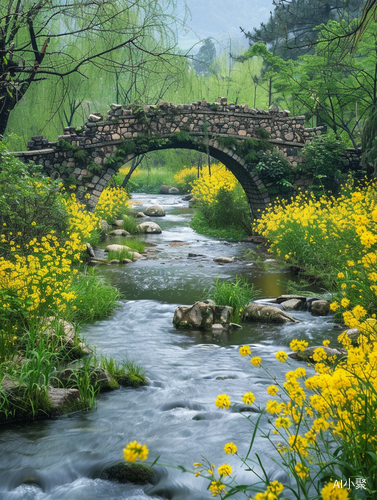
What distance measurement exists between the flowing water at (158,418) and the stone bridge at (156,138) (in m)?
7.68

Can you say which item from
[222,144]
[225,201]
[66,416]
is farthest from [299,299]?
[225,201]

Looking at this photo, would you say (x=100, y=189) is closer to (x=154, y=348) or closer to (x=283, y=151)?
(x=283, y=151)

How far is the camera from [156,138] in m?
15.7

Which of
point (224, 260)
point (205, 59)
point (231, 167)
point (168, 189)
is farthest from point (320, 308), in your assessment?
point (168, 189)

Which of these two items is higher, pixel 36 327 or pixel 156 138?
pixel 156 138

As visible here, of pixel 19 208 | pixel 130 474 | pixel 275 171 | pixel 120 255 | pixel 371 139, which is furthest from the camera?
pixel 275 171

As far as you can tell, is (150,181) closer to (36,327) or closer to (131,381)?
(36,327)

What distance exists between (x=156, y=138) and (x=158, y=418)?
41.0 feet

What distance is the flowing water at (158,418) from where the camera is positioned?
3.53 metres

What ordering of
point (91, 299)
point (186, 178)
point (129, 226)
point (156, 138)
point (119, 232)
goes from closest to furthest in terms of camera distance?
point (91, 299)
point (156, 138)
point (119, 232)
point (129, 226)
point (186, 178)

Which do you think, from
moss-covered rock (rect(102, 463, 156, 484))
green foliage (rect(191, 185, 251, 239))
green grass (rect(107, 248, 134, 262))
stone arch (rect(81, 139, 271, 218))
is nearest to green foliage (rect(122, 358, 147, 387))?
moss-covered rock (rect(102, 463, 156, 484))

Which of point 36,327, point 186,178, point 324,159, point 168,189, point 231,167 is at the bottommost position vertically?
point 36,327

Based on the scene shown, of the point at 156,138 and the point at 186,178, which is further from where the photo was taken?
the point at 186,178

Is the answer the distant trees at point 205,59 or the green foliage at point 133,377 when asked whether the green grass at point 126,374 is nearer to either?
the green foliage at point 133,377
